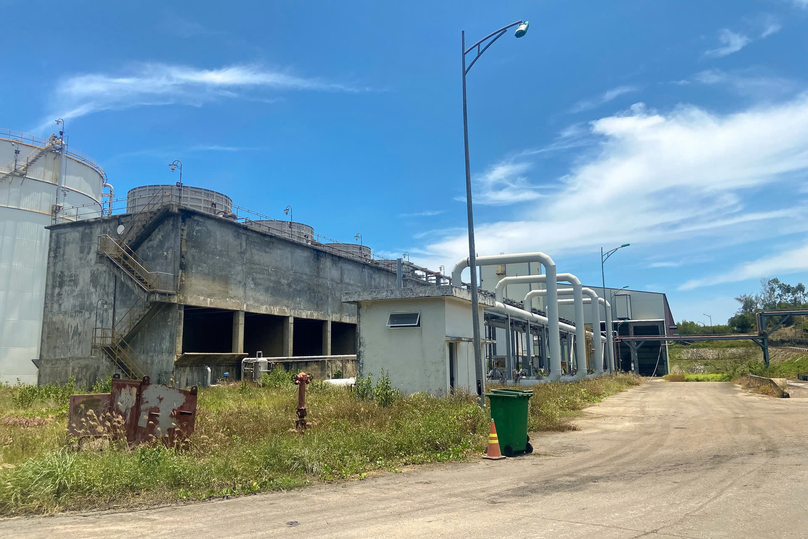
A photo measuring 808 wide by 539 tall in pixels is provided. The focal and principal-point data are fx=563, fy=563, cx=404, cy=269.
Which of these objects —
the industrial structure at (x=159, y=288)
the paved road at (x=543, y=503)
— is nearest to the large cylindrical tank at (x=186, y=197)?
the industrial structure at (x=159, y=288)

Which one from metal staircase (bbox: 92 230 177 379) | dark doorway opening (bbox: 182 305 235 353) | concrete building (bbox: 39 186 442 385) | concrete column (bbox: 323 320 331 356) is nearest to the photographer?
metal staircase (bbox: 92 230 177 379)

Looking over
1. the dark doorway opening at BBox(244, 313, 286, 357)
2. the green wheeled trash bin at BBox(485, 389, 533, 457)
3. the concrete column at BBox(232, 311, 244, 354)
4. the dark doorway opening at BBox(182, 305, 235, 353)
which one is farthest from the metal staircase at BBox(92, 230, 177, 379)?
the green wheeled trash bin at BBox(485, 389, 533, 457)

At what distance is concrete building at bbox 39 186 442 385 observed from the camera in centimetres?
2694

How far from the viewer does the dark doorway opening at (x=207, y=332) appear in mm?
34856

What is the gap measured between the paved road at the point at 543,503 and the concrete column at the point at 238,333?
2156 cm

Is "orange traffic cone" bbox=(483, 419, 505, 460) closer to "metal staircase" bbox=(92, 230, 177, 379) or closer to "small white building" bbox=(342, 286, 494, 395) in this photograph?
"small white building" bbox=(342, 286, 494, 395)

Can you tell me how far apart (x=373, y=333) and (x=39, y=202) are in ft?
85.7

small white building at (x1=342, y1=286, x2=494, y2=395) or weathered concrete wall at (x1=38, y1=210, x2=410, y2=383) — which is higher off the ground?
weathered concrete wall at (x1=38, y1=210, x2=410, y2=383)

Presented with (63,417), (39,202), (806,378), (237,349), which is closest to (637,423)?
(63,417)

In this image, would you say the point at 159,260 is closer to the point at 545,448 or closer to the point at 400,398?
the point at 400,398

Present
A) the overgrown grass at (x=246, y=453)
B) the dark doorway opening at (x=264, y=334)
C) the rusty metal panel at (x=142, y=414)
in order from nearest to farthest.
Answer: the overgrown grass at (x=246, y=453) < the rusty metal panel at (x=142, y=414) < the dark doorway opening at (x=264, y=334)

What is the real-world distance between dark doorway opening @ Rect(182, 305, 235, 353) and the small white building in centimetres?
1879

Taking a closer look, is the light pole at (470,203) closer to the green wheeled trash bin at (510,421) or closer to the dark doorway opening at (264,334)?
the green wheeled trash bin at (510,421)

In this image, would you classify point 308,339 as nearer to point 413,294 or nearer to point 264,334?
point 264,334
